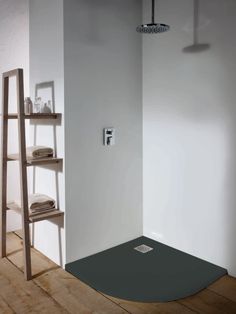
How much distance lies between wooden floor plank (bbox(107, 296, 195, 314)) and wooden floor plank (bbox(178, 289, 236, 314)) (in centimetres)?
6

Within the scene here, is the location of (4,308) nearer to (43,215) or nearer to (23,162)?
(43,215)

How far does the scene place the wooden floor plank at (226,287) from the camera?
86.6 inches

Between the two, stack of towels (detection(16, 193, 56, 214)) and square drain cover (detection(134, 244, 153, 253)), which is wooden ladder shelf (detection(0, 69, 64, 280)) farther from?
square drain cover (detection(134, 244, 153, 253))

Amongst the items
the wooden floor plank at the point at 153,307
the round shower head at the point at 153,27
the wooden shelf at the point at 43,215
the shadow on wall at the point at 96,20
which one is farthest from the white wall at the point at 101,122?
the wooden floor plank at the point at 153,307

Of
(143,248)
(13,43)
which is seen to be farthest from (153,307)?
(13,43)

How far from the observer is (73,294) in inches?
87.3

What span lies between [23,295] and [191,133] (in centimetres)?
176

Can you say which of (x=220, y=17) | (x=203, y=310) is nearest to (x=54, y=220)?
(x=203, y=310)

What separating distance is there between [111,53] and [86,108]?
1.85ft

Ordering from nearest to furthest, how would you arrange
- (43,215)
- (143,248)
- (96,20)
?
(43,215)
(96,20)
(143,248)

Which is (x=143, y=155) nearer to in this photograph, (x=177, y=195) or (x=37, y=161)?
(x=177, y=195)

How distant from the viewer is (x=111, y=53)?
279cm

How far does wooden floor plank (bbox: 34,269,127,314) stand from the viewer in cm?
206

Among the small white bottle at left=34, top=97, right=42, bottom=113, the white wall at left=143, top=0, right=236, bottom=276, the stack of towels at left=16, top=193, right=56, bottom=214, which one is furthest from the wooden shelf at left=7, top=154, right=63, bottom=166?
the white wall at left=143, top=0, right=236, bottom=276
